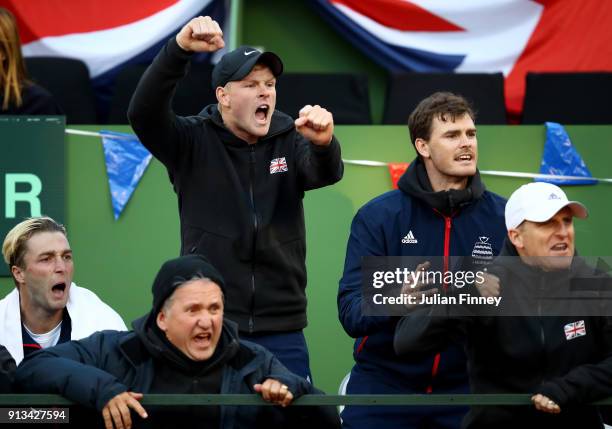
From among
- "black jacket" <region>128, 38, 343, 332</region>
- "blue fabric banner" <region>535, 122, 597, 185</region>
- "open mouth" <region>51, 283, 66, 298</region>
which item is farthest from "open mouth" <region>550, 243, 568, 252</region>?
"blue fabric banner" <region>535, 122, 597, 185</region>

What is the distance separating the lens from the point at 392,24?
286 inches

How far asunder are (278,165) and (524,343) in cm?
116

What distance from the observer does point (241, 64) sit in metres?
4.29

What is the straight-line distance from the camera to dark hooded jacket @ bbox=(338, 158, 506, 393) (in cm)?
414

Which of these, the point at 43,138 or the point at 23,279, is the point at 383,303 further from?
the point at 43,138

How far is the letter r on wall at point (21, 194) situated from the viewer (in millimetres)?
5824

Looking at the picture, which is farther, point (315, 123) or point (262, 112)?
point (262, 112)

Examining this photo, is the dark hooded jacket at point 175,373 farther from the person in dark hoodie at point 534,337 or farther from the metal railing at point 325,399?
the person in dark hoodie at point 534,337

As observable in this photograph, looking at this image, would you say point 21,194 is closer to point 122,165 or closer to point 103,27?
point 122,165

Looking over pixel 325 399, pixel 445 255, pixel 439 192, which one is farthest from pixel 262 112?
pixel 325 399

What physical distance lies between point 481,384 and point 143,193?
9.16 ft

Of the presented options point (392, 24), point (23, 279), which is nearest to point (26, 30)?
point (392, 24)

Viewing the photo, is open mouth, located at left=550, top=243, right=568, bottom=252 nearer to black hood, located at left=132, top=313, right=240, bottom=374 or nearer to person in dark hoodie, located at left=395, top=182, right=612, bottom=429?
person in dark hoodie, located at left=395, top=182, right=612, bottom=429

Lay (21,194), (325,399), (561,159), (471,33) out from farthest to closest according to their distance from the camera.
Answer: (471,33) → (561,159) → (21,194) → (325,399)
